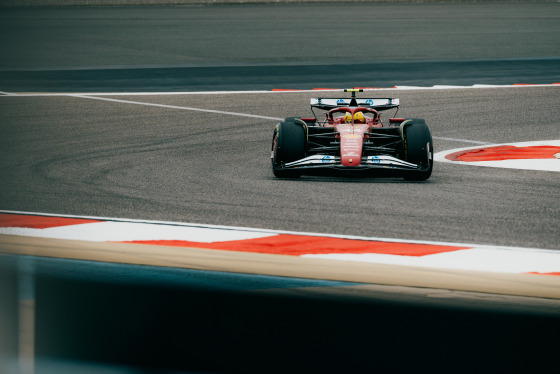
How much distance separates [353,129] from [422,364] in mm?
5908

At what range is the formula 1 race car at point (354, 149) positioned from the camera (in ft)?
25.6

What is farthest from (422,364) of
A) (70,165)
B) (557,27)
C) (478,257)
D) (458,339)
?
(557,27)

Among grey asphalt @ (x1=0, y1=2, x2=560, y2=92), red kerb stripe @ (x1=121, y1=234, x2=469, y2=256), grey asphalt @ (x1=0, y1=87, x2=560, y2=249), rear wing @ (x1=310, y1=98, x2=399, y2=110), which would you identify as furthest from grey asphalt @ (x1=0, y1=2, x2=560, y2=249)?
rear wing @ (x1=310, y1=98, x2=399, y2=110)

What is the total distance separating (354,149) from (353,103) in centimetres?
137

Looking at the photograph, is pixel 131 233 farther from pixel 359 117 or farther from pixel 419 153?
pixel 359 117

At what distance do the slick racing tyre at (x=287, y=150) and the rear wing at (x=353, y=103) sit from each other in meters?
1.00

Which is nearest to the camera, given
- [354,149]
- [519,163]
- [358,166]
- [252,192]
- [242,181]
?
[252,192]

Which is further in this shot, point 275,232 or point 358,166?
point 358,166

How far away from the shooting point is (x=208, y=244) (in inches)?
215

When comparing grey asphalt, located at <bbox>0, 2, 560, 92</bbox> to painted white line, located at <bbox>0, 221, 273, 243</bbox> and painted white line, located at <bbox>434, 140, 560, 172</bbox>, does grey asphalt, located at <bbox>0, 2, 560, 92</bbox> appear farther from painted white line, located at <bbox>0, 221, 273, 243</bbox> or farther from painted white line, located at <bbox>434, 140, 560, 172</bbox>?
painted white line, located at <bbox>434, 140, 560, 172</bbox>

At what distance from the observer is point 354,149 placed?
25.8ft

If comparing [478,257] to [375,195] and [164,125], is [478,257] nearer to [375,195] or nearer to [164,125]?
[375,195]

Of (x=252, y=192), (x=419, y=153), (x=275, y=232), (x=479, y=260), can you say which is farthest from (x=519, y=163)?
(x=479, y=260)

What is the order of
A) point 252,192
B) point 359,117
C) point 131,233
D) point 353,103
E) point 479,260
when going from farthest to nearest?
point 353,103
point 359,117
point 252,192
point 131,233
point 479,260
